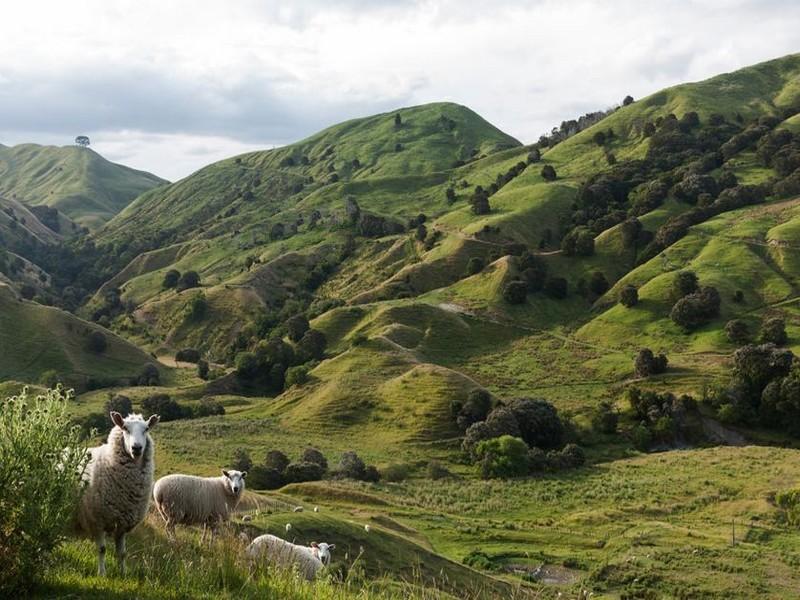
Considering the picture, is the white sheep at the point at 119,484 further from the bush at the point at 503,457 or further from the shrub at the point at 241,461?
the bush at the point at 503,457

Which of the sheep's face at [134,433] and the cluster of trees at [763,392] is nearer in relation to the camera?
the sheep's face at [134,433]

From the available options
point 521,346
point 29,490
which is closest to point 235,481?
point 29,490

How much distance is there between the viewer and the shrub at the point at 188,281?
509 feet

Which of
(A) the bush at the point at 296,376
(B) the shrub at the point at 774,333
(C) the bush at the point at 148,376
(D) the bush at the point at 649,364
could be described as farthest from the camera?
(C) the bush at the point at 148,376

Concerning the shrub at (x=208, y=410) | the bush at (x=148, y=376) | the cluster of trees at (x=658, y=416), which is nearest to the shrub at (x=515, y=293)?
the cluster of trees at (x=658, y=416)

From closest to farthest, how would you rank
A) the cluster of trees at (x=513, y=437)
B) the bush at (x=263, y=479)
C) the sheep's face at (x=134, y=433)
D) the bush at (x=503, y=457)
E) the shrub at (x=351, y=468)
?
the sheep's face at (x=134, y=433) < the bush at (x=263, y=479) < the shrub at (x=351, y=468) < the bush at (x=503, y=457) < the cluster of trees at (x=513, y=437)

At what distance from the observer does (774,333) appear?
282ft

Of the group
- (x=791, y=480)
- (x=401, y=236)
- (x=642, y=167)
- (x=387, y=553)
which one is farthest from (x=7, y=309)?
(x=642, y=167)

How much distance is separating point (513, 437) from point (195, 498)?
49.1m

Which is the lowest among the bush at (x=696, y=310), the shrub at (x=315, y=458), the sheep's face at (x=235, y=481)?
the shrub at (x=315, y=458)

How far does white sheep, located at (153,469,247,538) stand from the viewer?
19.7 meters

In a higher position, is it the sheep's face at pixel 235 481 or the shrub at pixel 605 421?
the sheep's face at pixel 235 481

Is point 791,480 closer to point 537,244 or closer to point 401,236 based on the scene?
point 537,244

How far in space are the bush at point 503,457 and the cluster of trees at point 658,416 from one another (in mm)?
14068
